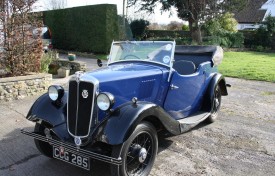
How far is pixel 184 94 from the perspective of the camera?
490 cm

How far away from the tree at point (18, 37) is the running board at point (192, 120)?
4865mm

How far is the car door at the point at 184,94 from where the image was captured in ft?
15.1

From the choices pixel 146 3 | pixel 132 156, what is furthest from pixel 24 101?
pixel 146 3

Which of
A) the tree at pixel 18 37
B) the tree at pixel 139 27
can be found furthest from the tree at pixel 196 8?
the tree at pixel 18 37

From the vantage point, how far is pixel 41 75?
7613 mm

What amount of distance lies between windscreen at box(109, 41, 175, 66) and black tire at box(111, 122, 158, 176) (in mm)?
1331

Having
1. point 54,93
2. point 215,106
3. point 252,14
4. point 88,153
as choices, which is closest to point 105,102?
point 88,153

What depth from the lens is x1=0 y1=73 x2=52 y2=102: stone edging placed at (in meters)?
6.93

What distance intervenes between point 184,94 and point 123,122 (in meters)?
1.85

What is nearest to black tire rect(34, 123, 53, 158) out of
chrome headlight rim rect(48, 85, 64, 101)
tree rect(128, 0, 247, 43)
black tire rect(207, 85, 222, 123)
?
chrome headlight rim rect(48, 85, 64, 101)

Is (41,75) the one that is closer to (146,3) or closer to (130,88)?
(130,88)

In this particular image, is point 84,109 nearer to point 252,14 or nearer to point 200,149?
point 200,149

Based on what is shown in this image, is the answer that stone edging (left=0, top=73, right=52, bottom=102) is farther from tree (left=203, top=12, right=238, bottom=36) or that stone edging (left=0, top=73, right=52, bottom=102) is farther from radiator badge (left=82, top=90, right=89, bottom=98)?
tree (left=203, top=12, right=238, bottom=36)

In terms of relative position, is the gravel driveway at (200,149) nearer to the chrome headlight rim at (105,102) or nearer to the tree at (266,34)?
the chrome headlight rim at (105,102)
